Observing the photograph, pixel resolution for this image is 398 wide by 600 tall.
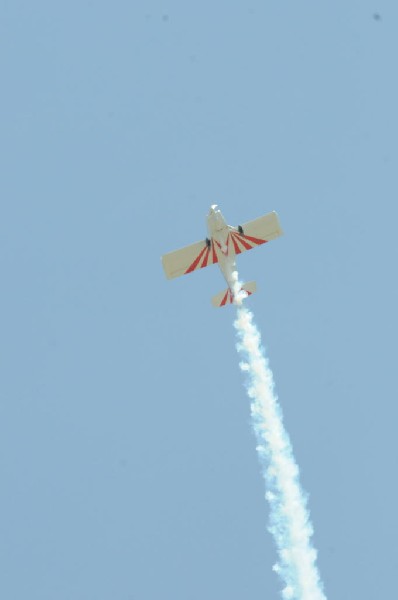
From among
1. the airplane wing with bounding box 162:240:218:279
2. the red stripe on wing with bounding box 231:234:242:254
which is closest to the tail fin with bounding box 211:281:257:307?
the red stripe on wing with bounding box 231:234:242:254

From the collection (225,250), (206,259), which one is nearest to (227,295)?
(206,259)

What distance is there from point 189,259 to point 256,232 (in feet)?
11.1

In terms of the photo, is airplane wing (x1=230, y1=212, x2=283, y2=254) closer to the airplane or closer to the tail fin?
the airplane

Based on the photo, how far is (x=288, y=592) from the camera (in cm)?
7325

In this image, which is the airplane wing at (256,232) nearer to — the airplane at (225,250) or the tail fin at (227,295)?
the airplane at (225,250)

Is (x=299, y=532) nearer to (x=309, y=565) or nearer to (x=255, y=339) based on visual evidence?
(x=309, y=565)

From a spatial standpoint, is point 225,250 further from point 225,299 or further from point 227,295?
point 225,299

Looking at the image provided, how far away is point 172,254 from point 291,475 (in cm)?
1226

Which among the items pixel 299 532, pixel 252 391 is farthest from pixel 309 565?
pixel 252 391

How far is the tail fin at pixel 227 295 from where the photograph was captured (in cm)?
7344

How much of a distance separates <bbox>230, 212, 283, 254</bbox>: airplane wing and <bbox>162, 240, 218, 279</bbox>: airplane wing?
1239 millimetres

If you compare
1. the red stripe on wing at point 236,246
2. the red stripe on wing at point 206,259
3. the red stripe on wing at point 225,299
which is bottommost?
the red stripe on wing at point 225,299

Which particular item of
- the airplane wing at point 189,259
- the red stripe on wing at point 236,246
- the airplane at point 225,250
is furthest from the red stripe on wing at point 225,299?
the red stripe on wing at point 236,246

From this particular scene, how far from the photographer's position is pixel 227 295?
73.7 m
